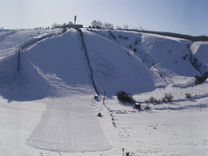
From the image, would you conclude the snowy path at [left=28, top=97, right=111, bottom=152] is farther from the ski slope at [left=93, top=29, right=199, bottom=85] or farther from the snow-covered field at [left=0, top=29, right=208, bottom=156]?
the ski slope at [left=93, top=29, right=199, bottom=85]

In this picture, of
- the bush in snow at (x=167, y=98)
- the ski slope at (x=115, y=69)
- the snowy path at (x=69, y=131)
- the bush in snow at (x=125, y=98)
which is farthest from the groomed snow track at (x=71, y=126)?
the bush in snow at (x=167, y=98)

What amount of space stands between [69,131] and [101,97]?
16.7 m

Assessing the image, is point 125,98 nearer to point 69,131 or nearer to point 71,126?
point 71,126

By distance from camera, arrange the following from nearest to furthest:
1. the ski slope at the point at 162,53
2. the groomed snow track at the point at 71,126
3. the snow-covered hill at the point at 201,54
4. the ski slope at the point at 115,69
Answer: the groomed snow track at the point at 71,126, the ski slope at the point at 115,69, the ski slope at the point at 162,53, the snow-covered hill at the point at 201,54

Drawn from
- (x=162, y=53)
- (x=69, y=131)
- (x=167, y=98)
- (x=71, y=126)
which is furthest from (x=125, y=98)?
(x=162, y=53)

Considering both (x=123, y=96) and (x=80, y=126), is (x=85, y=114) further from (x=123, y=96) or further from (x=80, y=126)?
(x=123, y=96)

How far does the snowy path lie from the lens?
21625 millimetres

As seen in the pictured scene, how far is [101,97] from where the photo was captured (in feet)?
138

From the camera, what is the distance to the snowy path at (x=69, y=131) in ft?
70.9

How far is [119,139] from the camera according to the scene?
24.1 metres

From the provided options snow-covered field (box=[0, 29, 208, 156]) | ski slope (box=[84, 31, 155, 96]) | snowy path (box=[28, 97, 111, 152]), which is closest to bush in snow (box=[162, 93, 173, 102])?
snow-covered field (box=[0, 29, 208, 156])

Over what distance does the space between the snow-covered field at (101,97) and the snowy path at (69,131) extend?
58mm

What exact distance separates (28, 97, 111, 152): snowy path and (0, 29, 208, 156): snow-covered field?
0.06 metres

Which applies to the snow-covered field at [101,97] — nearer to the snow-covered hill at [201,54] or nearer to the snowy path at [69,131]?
the snowy path at [69,131]
